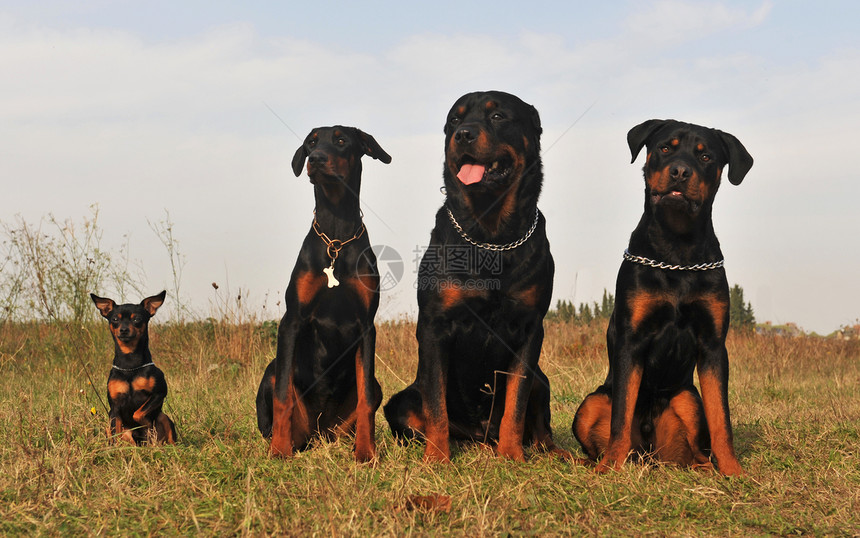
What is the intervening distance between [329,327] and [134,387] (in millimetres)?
1364

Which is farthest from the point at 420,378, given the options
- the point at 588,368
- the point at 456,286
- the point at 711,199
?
the point at 588,368

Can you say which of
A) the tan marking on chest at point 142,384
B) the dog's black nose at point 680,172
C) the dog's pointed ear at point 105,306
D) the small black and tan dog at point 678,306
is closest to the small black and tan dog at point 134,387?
the tan marking on chest at point 142,384

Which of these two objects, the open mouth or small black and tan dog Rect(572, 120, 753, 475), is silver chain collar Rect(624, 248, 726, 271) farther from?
the open mouth

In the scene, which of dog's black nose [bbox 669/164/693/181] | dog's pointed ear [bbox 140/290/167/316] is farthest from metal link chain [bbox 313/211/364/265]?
dog's black nose [bbox 669/164/693/181]

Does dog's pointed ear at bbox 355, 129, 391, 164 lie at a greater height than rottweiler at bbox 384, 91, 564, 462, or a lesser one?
greater

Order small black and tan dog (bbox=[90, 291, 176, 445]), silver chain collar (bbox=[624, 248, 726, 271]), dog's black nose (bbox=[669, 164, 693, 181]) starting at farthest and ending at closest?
1. small black and tan dog (bbox=[90, 291, 176, 445])
2. silver chain collar (bbox=[624, 248, 726, 271])
3. dog's black nose (bbox=[669, 164, 693, 181])

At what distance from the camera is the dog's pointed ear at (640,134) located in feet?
12.5

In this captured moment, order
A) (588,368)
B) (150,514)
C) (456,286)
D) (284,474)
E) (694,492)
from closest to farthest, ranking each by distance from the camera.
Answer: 1. (150,514)
2. (694,492)
3. (284,474)
4. (456,286)
5. (588,368)

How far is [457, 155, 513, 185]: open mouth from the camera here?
3.82 m

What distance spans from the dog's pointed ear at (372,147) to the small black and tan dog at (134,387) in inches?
71.6

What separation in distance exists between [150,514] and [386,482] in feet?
3.43

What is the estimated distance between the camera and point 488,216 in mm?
3943

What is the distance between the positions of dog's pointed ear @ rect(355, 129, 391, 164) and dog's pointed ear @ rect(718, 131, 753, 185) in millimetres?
1973

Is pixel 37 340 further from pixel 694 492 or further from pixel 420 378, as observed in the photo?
Answer: pixel 694 492
